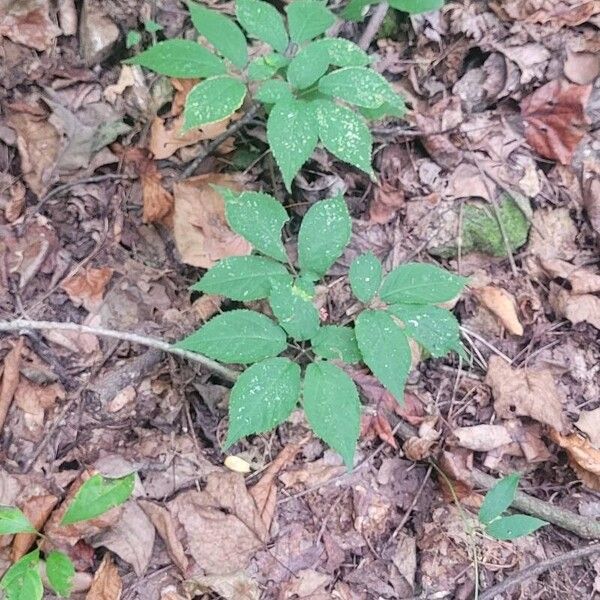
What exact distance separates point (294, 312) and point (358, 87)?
0.69 m

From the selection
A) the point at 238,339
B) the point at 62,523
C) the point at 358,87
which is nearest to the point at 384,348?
the point at 238,339

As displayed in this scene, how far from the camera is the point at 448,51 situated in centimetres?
240

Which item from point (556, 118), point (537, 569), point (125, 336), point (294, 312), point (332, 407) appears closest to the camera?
point (332, 407)

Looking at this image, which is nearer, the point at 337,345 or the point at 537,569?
the point at 337,345

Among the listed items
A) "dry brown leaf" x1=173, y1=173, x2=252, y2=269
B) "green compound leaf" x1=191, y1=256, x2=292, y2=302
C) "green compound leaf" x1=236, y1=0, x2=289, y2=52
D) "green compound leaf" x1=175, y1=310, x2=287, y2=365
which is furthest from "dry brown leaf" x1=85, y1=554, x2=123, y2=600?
"green compound leaf" x1=236, y1=0, x2=289, y2=52

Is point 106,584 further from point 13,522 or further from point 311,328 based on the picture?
point 311,328

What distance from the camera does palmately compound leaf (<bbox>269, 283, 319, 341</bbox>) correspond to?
1.63m

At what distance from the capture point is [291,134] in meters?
1.71

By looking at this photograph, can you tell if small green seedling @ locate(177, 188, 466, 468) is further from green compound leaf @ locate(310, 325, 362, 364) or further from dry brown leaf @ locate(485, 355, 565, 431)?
dry brown leaf @ locate(485, 355, 565, 431)

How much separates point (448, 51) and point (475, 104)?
0.78ft

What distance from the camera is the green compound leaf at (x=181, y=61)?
1.83 m

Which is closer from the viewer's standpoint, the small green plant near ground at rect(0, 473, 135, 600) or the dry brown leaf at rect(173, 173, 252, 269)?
the small green plant near ground at rect(0, 473, 135, 600)

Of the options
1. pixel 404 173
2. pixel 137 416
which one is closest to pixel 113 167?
pixel 137 416

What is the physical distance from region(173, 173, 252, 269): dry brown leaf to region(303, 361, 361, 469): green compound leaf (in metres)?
0.68
